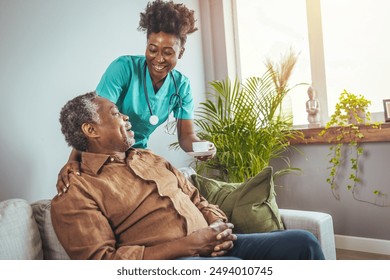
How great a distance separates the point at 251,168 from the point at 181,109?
0.65 metres

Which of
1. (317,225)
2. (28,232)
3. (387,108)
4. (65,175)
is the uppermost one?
(387,108)

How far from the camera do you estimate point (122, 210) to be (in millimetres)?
1357

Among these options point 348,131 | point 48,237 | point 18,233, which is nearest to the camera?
point 18,233

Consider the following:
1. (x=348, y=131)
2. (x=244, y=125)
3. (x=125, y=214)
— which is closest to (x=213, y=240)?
(x=125, y=214)

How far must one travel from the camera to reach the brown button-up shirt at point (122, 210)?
1.25 meters

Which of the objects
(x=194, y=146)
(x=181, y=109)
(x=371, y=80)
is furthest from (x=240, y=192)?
(x=371, y=80)

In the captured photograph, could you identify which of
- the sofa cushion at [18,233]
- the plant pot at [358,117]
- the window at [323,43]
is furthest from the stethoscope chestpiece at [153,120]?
the plant pot at [358,117]

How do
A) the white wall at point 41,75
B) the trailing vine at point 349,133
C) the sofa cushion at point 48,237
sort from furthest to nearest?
the trailing vine at point 349,133 → the white wall at point 41,75 → the sofa cushion at point 48,237

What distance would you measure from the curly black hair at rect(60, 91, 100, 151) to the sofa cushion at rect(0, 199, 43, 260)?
26 centimetres

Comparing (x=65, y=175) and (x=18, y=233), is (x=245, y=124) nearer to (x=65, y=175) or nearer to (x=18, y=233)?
(x=65, y=175)

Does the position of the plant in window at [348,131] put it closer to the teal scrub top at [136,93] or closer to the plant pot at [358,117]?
the plant pot at [358,117]

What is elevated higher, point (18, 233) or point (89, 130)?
point (89, 130)

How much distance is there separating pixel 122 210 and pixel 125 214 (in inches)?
0.6

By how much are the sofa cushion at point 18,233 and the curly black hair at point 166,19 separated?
81 centimetres
